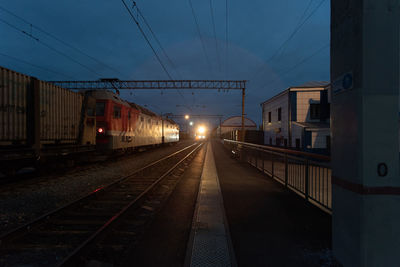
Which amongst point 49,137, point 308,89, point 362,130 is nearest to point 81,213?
point 49,137

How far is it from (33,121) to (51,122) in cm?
78

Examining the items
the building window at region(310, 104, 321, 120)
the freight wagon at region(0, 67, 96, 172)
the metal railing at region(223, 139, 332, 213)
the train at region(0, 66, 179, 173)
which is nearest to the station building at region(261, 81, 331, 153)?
the building window at region(310, 104, 321, 120)

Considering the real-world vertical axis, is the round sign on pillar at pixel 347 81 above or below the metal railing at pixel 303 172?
above

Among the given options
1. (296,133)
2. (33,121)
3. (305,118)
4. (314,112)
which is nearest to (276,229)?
(33,121)

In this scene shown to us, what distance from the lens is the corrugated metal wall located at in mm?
6203

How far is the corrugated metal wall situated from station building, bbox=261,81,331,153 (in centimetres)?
1522

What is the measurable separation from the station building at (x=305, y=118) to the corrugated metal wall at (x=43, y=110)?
15224 mm

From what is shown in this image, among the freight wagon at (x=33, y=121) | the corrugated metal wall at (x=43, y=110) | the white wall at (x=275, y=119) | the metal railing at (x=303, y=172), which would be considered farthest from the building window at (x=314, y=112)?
the freight wagon at (x=33, y=121)

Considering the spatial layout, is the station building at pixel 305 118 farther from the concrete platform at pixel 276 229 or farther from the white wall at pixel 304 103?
the concrete platform at pixel 276 229

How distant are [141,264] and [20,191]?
5578mm

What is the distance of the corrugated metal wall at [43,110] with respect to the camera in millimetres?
6203

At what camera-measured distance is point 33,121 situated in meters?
7.02

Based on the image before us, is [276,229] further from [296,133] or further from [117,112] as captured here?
[296,133]

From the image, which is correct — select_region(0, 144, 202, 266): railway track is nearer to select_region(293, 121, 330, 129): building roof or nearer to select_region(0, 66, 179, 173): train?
select_region(0, 66, 179, 173): train
